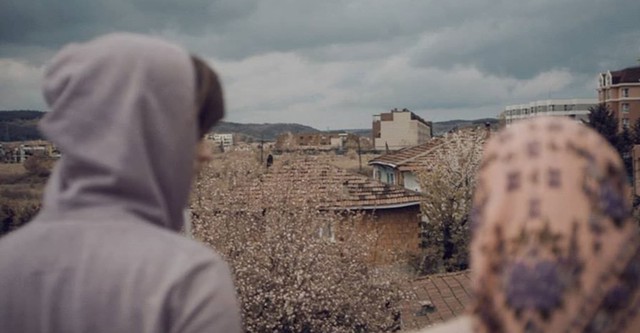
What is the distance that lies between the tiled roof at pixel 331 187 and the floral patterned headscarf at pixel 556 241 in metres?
13.2

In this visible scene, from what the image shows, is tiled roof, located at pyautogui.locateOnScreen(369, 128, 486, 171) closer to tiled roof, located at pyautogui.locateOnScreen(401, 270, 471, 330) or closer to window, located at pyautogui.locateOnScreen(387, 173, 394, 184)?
window, located at pyautogui.locateOnScreen(387, 173, 394, 184)

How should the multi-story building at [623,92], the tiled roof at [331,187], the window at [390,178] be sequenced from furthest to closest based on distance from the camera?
the multi-story building at [623,92]
the window at [390,178]
the tiled roof at [331,187]

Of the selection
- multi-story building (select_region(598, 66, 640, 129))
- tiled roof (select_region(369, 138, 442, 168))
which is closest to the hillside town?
tiled roof (select_region(369, 138, 442, 168))

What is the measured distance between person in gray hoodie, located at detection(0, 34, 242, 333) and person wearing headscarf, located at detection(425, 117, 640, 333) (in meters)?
0.43

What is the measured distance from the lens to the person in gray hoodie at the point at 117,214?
105 cm

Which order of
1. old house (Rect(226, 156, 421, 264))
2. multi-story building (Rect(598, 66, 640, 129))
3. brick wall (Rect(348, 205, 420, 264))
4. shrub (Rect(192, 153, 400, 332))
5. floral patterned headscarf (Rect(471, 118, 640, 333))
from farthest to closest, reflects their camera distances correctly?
multi-story building (Rect(598, 66, 640, 129))
brick wall (Rect(348, 205, 420, 264))
old house (Rect(226, 156, 421, 264))
shrub (Rect(192, 153, 400, 332))
floral patterned headscarf (Rect(471, 118, 640, 333))

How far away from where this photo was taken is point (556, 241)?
2.50 feet

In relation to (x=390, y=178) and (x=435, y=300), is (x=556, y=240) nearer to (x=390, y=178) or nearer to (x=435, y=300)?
(x=435, y=300)

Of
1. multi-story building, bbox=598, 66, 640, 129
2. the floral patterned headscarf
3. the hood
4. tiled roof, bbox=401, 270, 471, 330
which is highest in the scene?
multi-story building, bbox=598, 66, 640, 129

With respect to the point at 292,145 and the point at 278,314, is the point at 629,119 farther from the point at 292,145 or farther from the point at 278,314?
the point at 278,314

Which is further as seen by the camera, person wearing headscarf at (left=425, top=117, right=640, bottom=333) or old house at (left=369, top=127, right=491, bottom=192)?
old house at (left=369, top=127, right=491, bottom=192)

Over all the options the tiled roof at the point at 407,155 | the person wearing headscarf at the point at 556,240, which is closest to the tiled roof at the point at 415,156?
the tiled roof at the point at 407,155

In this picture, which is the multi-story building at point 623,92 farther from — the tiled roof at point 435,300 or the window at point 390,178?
the tiled roof at point 435,300

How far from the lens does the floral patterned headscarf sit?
0.76 m
